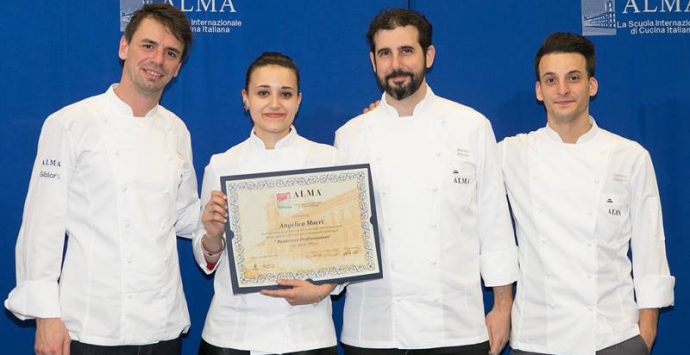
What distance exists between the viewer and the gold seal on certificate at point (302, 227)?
8.95 feet

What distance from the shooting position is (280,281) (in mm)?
2697

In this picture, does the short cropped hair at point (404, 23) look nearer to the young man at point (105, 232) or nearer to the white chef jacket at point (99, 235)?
the young man at point (105, 232)

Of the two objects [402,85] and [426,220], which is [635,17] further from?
[426,220]

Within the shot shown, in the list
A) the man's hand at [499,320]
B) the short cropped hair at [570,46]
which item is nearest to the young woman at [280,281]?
the man's hand at [499,320]

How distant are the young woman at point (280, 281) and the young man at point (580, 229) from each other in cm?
81

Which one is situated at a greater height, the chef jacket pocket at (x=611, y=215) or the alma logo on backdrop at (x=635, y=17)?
the alma logo on backdrop at (x=635, y=17)

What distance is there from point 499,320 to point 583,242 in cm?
45

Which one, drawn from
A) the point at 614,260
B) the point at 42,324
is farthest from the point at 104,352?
the point at 614,260

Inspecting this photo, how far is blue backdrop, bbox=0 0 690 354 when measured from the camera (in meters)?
3.51

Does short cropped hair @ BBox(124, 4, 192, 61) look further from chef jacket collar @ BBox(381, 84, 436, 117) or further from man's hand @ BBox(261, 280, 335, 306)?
man's hand @ BBox(261, 280, 335, 306)

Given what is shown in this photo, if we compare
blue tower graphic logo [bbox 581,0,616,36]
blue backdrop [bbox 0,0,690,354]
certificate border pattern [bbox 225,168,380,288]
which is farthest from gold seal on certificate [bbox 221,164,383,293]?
blue tower graphic logo [bbox 581,0,616,36]

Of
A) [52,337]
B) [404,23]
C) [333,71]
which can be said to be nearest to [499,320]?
[404,23]

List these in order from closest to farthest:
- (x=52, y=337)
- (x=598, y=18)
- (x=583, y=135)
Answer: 1. (x=52, y=337)
2. (x=583, y=135)
3. (x=598, y=18)

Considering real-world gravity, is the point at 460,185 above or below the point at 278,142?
below
